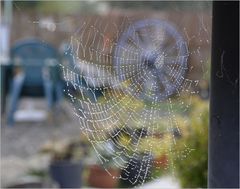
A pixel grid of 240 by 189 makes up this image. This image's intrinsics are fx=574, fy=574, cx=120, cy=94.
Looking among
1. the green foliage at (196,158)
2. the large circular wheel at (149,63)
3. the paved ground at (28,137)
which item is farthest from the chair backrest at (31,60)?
the large circular wheel at (149,63)

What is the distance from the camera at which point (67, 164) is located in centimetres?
296

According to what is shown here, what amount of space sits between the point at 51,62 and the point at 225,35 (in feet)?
13.5

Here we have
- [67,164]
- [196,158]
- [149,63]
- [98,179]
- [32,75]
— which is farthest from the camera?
[32,75]

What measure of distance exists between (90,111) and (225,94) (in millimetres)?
280

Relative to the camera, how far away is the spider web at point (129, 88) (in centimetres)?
114

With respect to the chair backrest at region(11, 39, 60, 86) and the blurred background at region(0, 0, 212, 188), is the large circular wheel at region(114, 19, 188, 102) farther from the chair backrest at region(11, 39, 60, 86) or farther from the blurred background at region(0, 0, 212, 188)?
the chair backrest at region(11, 39, 60, 86)

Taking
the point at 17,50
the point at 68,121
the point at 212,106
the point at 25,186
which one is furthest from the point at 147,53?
the point at 17,50

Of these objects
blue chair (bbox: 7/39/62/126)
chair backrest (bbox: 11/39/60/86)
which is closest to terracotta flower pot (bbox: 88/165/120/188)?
blue chair (bbox: 7/39/62/126)

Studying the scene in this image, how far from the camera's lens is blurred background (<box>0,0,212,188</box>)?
1.18 meters

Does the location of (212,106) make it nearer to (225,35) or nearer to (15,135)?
(225,35)

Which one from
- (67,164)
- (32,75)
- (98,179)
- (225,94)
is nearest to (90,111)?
(225,94)

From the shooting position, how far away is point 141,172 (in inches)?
42.4

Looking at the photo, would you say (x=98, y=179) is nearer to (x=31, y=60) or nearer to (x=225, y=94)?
(x=225, y=94)

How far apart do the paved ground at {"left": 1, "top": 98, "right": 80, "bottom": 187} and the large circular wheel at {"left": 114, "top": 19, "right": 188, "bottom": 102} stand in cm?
206
